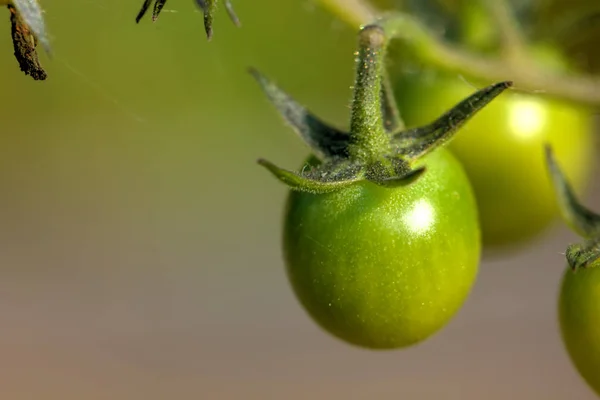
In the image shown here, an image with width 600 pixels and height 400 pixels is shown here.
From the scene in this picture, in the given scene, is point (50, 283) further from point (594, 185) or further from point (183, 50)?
point (594, 185)

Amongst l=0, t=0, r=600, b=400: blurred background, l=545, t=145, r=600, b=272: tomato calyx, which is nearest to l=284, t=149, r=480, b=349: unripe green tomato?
l=545, t=145, r=600, b=272: tomato calyx

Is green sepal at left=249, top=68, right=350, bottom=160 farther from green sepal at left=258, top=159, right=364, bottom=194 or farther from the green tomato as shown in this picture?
the green tomato

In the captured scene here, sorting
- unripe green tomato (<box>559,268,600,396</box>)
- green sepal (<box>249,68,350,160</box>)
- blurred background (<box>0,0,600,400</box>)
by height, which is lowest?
blurred background (<box>0,0,600,400</box>)

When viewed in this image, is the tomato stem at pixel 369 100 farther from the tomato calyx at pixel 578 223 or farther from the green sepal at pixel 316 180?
the tomato calyx at pixel 578 223

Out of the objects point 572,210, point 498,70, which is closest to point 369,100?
point 572,210

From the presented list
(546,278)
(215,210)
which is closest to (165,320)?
(215,210)

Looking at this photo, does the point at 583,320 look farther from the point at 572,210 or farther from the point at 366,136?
the point at 366,136
